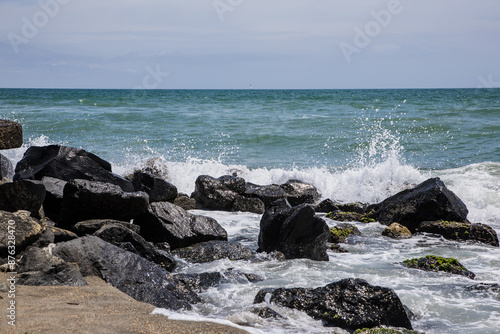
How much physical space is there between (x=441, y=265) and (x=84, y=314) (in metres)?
4.22

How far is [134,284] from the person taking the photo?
4750 millimetres

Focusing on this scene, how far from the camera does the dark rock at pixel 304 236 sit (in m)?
6.48

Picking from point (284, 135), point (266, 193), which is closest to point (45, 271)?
point (266, 193)

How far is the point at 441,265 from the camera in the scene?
621 centimetres

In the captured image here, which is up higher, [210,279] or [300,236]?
[300,236]

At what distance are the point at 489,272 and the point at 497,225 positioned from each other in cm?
349

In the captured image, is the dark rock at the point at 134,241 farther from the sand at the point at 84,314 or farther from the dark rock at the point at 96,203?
the sand at the point at 84,314

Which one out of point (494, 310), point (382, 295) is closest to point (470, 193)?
point (494, 310)

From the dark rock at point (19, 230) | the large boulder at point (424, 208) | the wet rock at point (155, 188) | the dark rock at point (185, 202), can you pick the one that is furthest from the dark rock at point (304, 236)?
the dark rock at point (185, 202)

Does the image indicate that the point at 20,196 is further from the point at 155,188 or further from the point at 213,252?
the point at 155,188

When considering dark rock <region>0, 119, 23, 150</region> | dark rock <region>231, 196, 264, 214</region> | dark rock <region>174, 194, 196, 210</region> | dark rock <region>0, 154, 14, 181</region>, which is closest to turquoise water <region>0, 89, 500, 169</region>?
dark rock <region>174, 194, 196, 210</region>

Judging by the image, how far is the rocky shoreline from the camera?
15.0 ft

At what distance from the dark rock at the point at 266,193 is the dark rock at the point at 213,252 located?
10.6 ft

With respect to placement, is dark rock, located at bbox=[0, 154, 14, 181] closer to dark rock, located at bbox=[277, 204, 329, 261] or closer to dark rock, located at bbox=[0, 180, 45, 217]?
dark rock, located at bbox=[0, 180, 45, 217]
